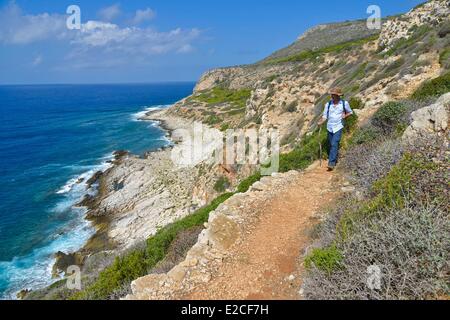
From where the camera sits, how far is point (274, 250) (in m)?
6.99

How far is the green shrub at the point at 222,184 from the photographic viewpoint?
74.9 feet

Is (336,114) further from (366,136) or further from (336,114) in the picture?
(366,136)

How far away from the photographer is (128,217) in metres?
29.1

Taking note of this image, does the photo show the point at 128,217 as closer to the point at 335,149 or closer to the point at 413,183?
the point at 335,149

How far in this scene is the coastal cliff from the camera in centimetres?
629

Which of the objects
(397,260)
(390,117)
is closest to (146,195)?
(390,117)

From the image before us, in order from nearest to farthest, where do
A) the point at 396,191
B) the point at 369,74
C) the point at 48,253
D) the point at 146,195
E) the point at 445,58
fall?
the point at 396,191 → the point at 445,58 → the point at 369,74 → the point at 48,253 → the point at 146,195

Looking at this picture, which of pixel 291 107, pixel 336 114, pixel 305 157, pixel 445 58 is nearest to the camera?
pixel 336 114

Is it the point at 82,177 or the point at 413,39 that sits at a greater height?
the point at 413,39

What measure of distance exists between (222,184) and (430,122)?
16.5 metres

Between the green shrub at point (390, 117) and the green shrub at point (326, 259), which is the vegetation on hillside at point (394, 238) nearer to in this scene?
the green shrub at point (326, 259)

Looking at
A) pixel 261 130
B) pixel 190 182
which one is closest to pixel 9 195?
pixel 190 182

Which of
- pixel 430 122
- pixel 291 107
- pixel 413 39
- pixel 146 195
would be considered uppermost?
pixel 413 39

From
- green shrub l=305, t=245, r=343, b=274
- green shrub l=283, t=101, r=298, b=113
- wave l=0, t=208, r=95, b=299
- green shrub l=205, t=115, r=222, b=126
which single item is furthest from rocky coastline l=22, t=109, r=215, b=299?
green shrub l=305, t=245, r=343, b=274
